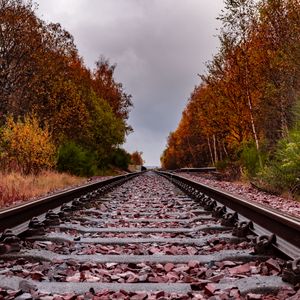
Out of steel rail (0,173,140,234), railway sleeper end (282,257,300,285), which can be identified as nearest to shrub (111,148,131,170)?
steel rail (0,173,140,234)

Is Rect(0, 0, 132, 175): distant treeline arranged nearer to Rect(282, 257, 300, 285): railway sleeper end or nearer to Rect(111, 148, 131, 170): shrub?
Rect(282, 257, 300, 285): railway sleeper end

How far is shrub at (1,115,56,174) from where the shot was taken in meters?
16.2

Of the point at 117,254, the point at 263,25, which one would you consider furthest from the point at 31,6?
the point at 117,254

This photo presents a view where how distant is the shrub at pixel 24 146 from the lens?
1620 centimetres

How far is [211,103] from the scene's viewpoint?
28625 millimetres

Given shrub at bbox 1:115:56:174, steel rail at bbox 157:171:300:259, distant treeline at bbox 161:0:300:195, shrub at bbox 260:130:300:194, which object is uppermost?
distant treeline at bbox 161:0:300:195

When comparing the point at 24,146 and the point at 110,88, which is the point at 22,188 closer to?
the point at 24,146

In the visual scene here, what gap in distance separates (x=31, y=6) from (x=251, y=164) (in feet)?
49.9

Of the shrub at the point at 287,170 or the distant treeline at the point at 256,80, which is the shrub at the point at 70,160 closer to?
the distant treeline at the point at 256,80

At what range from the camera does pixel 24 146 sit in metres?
16.3

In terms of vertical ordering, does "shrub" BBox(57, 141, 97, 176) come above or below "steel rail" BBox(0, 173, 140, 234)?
above

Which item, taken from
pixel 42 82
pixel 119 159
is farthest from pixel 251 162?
pixel 119 159

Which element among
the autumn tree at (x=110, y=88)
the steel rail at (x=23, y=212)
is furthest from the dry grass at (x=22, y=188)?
the autumn tree at (x=110, y=88)

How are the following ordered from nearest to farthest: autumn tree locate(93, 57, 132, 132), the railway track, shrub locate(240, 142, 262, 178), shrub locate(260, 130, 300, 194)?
the railway track
shrub locate(260, 130, 300, 194)
shrub locate(240, 142, 262, 178)
autumn tree locate(93, 57, 132, 132)
